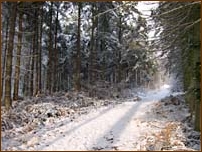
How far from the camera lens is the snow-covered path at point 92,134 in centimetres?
985

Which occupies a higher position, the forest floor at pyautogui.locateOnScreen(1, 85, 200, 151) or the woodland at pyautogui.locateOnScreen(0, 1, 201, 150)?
the woodland at pyautogui.locateOnScreen(0, 1, 201, 150)

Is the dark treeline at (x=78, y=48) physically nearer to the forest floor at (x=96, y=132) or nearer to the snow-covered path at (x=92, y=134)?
the forest floor at (x=96, y=132)

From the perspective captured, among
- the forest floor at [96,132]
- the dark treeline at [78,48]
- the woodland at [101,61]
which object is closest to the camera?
the forest floor at [96,132]

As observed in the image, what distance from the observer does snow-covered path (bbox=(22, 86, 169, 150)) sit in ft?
32.3

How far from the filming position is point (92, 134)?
11.3 meters

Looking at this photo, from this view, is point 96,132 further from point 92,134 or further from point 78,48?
point 78,48

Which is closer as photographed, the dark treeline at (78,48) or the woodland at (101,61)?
the woodland at (101,61)

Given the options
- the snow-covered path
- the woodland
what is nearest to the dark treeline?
the woodland

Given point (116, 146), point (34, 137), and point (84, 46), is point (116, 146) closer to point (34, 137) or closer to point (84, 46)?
point (34, 137)

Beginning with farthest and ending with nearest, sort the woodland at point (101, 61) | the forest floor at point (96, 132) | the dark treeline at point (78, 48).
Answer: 1. the dark treeline at point (78, 48)
2. the woodland at point (101, 61)
3. the forest floor at point (96, 132)

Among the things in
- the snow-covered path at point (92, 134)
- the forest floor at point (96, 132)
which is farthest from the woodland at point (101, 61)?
the snow-covered path at point (92, 134)

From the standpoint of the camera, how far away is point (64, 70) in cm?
4294

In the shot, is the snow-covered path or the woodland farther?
the woodland

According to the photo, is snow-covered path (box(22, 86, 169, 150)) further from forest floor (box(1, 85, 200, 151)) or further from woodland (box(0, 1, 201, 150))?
woodland (box(0, 1, 201, 150))
